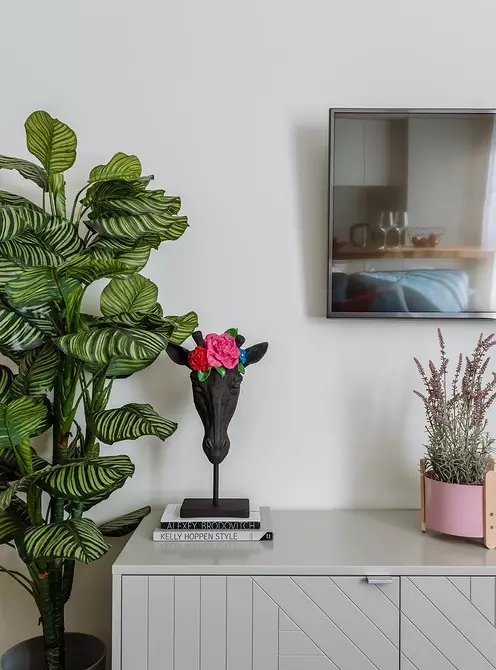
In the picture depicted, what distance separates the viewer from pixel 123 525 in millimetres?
1681

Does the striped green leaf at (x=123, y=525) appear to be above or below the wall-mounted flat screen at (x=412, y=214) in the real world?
below

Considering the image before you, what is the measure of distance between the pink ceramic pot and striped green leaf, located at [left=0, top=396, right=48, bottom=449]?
100cm

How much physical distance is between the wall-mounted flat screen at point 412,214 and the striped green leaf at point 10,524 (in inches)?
39.3

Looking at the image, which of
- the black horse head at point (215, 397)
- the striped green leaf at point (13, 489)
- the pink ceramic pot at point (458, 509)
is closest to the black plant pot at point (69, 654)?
the striped green leaf at point (13, 489)

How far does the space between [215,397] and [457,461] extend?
640 mm

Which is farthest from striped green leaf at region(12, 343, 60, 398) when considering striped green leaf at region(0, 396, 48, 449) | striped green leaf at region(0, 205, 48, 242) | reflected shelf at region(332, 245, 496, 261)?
reflected shelf at region(332, 245, 496, 261)

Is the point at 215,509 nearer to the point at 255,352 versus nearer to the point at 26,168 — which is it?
the point at 255,352

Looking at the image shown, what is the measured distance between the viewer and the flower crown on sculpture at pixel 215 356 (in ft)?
5.19

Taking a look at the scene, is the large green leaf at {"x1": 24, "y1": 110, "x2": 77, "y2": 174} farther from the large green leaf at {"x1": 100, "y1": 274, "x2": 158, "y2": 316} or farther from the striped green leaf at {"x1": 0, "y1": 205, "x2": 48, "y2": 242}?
the large green leaf at {"x1": 100, "y1": 274, "x2": 158, "y2": 316}

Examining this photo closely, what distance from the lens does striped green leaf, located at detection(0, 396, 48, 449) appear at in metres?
1.36

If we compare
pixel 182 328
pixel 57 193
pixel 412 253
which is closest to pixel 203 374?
pixel 182 328

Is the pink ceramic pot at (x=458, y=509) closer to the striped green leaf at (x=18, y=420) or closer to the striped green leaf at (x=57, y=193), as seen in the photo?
the striped green leaf at (x=18, y=420)

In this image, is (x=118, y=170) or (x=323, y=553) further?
(x=118, y=170)

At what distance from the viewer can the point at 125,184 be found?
1405 mm
